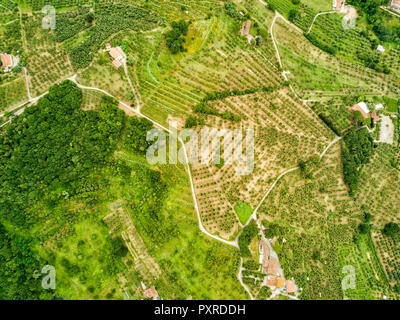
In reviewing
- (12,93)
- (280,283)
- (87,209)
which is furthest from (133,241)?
(12,93)

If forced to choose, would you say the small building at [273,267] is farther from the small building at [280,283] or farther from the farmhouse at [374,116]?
the farmhouse at [374,116]

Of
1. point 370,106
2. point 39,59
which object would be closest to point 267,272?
point 370,106

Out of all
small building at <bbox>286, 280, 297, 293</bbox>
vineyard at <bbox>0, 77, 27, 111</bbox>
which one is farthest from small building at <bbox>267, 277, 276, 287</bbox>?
vineyard at <bbox>0, 77, 27, 111</bbox>

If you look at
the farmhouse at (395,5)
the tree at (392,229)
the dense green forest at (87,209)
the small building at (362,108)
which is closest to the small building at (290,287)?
the dense green forest at (87,209)

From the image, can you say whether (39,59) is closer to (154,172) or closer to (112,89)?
(112,89)

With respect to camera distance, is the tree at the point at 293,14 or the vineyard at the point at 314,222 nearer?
the vineyard at the point at 314,222

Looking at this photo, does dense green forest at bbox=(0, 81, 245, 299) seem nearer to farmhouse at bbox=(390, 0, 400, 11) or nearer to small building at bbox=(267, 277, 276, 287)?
small building at bbox=(267, 277, 276, 287)

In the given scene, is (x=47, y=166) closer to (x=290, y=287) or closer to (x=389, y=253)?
(x=290, y=287)
